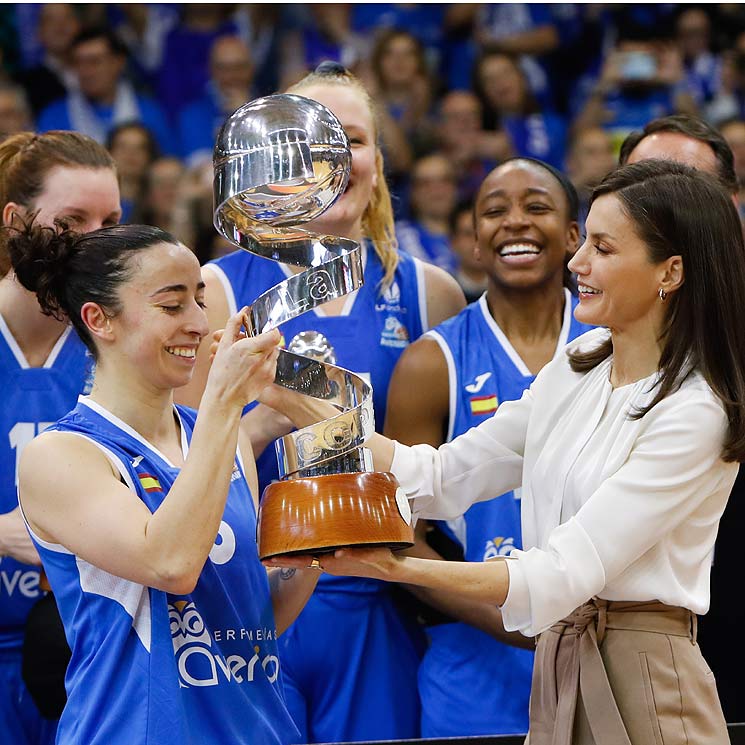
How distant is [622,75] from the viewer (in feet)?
22.5

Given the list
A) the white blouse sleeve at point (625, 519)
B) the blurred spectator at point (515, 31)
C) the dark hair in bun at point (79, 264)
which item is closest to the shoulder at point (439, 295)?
the dark hair in bun at point (79, 264)

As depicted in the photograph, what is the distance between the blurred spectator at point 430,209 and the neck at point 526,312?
9.68 ft

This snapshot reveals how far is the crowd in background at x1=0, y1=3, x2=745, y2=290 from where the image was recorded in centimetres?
635

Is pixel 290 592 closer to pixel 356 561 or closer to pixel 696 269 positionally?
pixel 356 561

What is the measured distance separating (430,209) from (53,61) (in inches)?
85.3

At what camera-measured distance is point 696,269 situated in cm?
209

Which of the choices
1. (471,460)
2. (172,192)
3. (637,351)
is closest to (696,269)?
(637,351)

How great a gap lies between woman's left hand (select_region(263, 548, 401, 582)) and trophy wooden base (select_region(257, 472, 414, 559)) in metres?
0.02

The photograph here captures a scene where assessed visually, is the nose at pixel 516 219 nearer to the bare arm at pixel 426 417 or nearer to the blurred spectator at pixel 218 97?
the bare arm at pixel 426 417

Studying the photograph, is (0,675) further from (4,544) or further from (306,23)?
(306,23)

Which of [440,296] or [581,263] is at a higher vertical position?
[581,263]

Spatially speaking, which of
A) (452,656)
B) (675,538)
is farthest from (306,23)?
(675,538)

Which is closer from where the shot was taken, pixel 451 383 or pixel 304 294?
pixel 304 294

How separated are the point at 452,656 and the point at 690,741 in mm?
923
